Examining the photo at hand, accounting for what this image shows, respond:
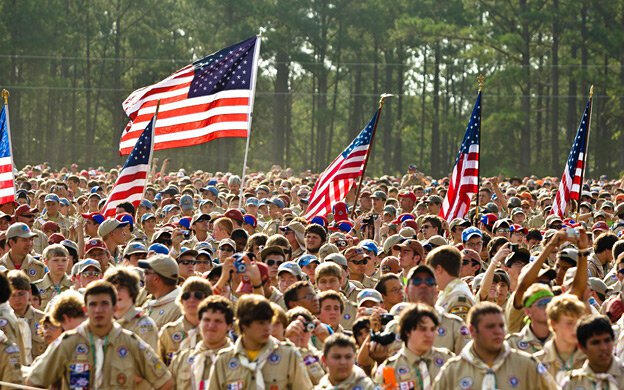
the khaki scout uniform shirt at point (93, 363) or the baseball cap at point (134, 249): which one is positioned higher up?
the baseball cap at point (134, 249)

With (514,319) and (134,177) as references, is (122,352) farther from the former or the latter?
(134,177)

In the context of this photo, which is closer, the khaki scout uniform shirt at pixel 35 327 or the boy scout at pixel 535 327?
the boy scout at pixel 535 327

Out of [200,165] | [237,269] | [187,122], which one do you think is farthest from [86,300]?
[200,165]

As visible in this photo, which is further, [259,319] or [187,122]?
[187,122]

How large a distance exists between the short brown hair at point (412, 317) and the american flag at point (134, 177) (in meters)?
9.19

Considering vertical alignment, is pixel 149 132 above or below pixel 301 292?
above

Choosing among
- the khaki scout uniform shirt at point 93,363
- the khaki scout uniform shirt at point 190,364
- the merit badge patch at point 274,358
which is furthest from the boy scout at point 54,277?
the merit badge patch at point 274,358

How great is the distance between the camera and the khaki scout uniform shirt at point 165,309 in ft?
36.3

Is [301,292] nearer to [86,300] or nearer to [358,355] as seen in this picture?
[358,355]

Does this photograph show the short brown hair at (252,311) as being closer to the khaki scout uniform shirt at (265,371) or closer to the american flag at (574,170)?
the khaki scout uniform shirt at (265,371)

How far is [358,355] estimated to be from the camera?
32.3ft

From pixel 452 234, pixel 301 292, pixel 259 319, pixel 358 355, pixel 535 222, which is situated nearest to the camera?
pixel 259 319

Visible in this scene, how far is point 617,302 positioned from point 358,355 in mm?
2671

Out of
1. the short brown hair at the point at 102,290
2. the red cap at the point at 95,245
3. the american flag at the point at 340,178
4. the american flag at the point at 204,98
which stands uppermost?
the american flag at the point at 204,98
